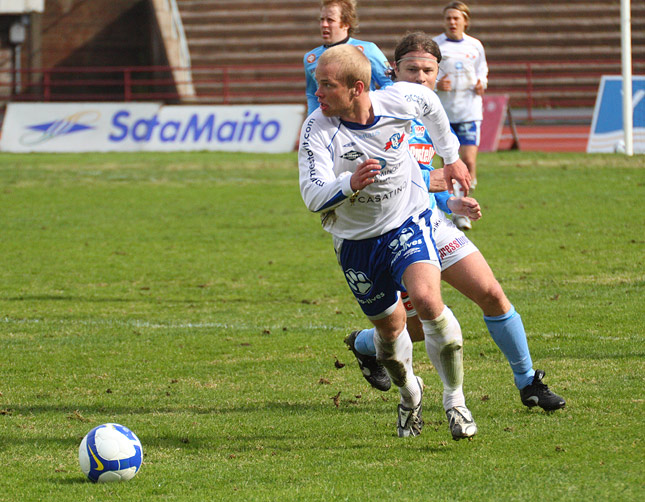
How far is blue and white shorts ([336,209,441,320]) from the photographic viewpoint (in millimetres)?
4668

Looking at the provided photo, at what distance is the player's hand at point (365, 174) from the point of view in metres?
4.25

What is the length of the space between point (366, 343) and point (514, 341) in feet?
3.19

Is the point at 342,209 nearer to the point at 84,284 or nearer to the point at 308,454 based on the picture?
the point at 308,454

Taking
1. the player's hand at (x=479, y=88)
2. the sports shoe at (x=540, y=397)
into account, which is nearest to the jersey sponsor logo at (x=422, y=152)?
the sports shoe at (x=540, y=397)

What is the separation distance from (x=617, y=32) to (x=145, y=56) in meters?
15.2

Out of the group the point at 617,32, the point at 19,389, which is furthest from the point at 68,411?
the point at 617,32

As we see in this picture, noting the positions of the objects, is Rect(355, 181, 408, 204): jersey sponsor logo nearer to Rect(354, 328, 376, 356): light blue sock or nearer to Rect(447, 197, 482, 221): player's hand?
Rect(447, 197, 482, 221): player's hand

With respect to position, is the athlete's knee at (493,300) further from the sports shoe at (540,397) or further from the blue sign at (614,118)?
the blue sign at (614,118)

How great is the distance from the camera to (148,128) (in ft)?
74.0

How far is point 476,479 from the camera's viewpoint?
159 inches

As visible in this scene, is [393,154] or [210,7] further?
[210,7]

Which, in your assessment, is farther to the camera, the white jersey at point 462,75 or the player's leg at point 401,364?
the white jersey at point 462,75

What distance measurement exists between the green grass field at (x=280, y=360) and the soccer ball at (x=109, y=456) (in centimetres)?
6

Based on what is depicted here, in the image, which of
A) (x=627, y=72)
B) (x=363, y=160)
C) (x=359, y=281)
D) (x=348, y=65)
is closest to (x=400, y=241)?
(x=359, y=281)
